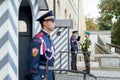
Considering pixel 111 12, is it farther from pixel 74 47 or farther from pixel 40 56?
pixel 40 56

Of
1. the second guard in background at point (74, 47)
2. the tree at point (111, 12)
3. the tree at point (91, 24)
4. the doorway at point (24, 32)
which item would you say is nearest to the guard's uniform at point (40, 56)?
the doorway at point (24, 32)

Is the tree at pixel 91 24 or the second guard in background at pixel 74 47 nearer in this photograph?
the second guard in background at pixel 74 47

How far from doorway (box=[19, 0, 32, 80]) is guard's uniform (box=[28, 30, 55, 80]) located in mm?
2174

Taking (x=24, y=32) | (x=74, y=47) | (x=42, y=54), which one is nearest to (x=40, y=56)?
(x=42, y=54)

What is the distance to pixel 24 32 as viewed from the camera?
7348 mm

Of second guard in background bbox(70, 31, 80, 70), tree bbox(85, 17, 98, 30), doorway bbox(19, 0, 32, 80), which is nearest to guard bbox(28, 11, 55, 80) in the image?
doorway bbox(19, 0, 32, 80)

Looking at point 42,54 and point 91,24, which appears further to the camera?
point 91,24

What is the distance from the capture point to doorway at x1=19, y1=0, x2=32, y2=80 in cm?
720

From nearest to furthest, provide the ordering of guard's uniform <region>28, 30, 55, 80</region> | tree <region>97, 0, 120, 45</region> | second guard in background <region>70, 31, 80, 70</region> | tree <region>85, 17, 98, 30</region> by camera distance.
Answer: guard's uniform <region>28, 30, 55, 80</region>
second guard in background <region>70, 31, 80, 70</region>
tree <region>97, 0, 120, 45</region>
tree <region>85, 17, 98, 30</region>

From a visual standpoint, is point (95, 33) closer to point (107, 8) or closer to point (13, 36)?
point (107, 8)

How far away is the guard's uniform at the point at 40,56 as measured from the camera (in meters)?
4.87

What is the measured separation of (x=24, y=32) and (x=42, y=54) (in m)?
2.42

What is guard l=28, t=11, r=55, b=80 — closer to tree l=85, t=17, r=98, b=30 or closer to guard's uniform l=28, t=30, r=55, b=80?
guard's uniform l=28, t=30, r=55, b=80

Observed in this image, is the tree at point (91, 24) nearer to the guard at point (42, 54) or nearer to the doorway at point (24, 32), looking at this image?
the doorway at point (24, 32)
